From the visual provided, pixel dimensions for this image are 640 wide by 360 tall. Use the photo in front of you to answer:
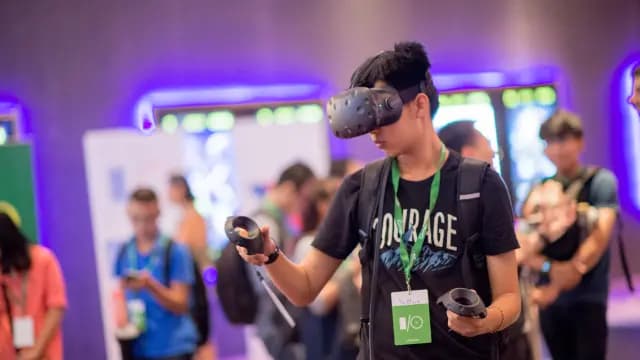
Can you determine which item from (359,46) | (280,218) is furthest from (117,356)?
(359,46)

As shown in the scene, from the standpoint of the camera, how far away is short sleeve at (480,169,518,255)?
2.06 meters

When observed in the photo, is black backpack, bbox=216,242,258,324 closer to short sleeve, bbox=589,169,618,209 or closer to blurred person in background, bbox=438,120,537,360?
blurred person in background, bbox=438,120,537,360

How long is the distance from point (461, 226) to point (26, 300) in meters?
2.79

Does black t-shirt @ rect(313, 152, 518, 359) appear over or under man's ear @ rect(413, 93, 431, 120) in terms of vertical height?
under

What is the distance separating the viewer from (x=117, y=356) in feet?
17.7

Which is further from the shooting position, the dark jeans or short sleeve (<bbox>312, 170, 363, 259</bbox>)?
the dark jeans

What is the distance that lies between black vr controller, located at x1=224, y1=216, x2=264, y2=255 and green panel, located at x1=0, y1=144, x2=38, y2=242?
3694 mm

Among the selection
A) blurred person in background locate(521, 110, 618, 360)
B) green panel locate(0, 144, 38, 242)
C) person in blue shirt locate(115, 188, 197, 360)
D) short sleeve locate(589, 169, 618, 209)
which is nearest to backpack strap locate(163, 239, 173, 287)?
person in blue shirt locate(115, 188, 197, 360)

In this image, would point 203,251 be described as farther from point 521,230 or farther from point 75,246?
point 521,230

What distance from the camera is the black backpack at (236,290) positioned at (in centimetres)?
404

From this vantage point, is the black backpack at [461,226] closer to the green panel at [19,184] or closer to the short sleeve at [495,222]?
the short sleeve at [495,222]

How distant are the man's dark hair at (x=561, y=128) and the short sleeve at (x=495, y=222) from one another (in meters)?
2.06

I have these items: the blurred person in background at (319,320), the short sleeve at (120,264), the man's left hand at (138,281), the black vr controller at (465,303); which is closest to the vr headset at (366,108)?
the black vr controller at (465,303)

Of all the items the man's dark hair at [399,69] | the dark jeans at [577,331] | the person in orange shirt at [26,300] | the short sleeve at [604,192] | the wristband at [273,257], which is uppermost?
the man's dark hair at [399,69]
